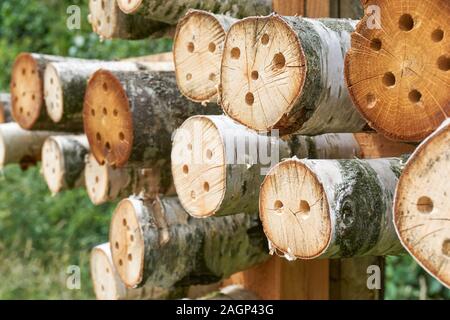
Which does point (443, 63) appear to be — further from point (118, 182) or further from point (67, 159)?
point (67, 159)

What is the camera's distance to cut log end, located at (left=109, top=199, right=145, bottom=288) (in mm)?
2598

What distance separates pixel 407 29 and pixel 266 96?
1.35 ft

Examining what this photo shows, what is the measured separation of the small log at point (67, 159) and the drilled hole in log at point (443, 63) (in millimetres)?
2062

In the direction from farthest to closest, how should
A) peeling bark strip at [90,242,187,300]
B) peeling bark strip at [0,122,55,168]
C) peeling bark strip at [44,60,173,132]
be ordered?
peeling bark strip at [0,122,55,168] < peeling bark strip at [44,60,173,132] < peeling bark strip at [90,242,187,300]

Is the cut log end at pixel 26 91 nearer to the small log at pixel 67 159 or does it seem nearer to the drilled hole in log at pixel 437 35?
the small log at pixel 67 159

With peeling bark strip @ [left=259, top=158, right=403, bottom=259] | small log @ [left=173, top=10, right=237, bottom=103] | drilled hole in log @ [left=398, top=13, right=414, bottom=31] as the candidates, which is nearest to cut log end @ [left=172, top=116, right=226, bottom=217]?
small log @ [left=173, top=10, right=237, bottom=103]

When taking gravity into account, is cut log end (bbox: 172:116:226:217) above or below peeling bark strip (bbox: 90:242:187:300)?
above

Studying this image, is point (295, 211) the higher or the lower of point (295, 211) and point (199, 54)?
the lower

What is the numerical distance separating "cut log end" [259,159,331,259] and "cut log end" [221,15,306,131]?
0.14 m

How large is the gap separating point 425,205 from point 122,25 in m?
1.68

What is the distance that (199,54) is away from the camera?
2342 millimetres

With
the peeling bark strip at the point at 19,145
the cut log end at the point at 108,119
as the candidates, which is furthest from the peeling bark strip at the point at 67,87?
the peeling bark strip at the point at 19,145

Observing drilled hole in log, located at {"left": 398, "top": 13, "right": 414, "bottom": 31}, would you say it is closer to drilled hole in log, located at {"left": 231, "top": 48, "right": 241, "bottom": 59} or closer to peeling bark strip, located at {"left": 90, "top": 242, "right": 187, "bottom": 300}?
drilled hole in log, located at {"left": 231, "top": 48, "right": 241, "bottom": 59}

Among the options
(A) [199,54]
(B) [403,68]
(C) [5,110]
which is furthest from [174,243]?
(C) [5,110]
